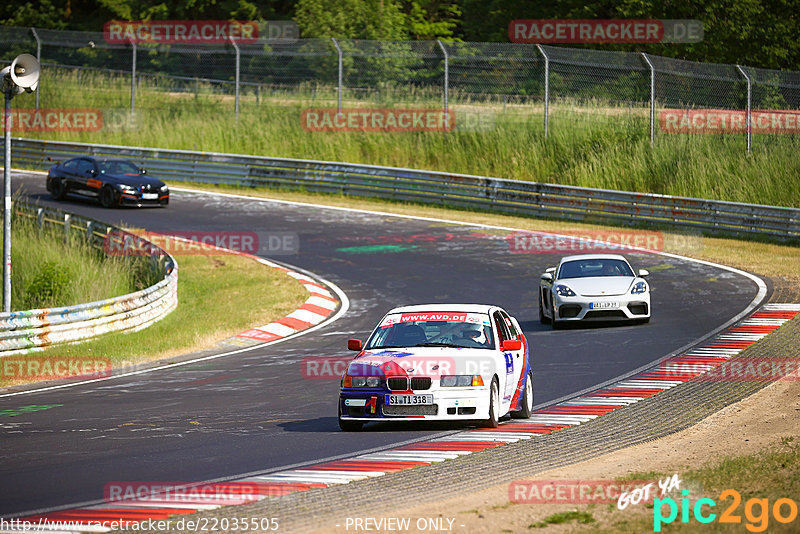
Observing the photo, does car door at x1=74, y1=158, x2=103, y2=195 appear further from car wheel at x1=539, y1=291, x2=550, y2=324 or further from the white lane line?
the white lane line

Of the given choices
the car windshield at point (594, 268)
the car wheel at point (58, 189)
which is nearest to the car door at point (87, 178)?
the car wheel at point (58, 189)

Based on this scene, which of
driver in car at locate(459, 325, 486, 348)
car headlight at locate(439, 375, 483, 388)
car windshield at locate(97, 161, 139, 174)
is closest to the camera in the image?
car headlight at locate(439, 375, 483, 388)

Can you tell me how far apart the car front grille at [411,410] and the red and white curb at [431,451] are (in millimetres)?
286

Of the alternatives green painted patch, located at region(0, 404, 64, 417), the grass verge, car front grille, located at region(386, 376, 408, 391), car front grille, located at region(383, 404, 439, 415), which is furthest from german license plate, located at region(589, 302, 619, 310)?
green painted patch, located at region(0, 404, 64, 417)

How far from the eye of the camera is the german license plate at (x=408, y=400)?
11.2 metres

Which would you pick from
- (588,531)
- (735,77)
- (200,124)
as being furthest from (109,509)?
(200,124)

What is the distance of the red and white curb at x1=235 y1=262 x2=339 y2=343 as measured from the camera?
19.7 meters

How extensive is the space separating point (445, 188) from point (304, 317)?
13850 millimetres

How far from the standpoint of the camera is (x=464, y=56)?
33.6m

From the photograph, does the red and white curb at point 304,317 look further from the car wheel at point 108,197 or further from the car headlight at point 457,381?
the car wheel at point 108,197

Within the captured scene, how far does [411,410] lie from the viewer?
1124 cm

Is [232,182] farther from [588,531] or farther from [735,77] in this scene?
[588,531]

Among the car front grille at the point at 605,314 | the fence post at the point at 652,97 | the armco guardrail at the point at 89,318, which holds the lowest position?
the armco guardrail at the point at 89,318

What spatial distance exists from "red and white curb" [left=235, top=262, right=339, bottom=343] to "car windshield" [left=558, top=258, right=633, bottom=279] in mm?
4480
